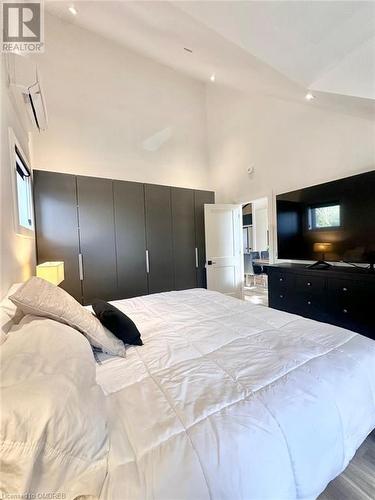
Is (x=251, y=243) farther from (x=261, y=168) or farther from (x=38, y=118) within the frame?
(x=38, y=118)

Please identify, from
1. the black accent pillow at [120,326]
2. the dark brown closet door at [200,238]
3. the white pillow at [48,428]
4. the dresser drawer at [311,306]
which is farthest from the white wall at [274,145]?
the white pillow at [48,428]

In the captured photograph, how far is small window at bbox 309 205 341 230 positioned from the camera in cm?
266

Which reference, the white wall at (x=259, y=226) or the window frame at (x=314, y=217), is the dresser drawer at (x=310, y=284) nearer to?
the window frame at (x=314, y=217)

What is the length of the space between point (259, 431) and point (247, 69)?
2.87 metres

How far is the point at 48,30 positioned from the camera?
3355 millimetres

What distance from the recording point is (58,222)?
125 inches

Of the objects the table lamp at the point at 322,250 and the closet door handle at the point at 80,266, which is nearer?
the table lamp at the point at 322,250

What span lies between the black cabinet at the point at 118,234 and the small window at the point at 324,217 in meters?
2.00

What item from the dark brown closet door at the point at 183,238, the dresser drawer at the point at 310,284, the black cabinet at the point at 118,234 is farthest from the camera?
the dark brown closet door at the point at 183,238

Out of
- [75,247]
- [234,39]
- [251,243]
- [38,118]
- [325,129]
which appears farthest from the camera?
[251,243]

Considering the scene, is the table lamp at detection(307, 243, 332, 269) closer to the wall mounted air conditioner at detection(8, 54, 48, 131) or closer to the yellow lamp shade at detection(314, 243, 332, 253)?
the yellow lamp shade at detection(314, 243, 332, 253)

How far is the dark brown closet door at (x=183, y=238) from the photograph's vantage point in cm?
413

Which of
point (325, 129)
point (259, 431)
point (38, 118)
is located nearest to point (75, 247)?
point (38, 118)

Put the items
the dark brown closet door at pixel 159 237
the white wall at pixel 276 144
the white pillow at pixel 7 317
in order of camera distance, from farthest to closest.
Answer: the dark brown closet door at pixel 159 237 < the white wall at pixel 276 144 < the white pillow at pixel 7 317
